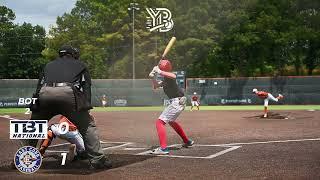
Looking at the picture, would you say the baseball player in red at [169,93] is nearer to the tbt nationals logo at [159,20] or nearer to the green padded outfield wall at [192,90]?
the green padded outfield wall at [192,90]

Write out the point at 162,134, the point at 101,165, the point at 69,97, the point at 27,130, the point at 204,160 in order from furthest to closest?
the point at 162,134 < the point at 204,160 < the point at 101,165 < the point at 69,97 < the point at 27,130

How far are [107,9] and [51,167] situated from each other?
6125 cm

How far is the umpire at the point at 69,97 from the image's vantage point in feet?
23.8

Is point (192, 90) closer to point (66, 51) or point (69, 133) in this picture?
point (66, 51)

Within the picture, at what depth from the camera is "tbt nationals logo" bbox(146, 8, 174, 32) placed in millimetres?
57188

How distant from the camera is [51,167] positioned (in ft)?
25.8

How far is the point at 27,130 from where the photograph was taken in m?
7.00

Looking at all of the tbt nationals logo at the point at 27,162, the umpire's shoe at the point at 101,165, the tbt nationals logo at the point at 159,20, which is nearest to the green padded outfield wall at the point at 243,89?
the tbt nationals logo at the point at 159,20

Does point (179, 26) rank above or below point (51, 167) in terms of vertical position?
above

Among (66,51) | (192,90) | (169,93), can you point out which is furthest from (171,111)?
(192,90)

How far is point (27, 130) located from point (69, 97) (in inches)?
29.3

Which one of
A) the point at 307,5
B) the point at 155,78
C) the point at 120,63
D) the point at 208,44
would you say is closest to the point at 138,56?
the point at 120,63

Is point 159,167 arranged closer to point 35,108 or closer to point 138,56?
point 35,108

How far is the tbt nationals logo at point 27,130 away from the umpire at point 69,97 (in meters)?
0.44
